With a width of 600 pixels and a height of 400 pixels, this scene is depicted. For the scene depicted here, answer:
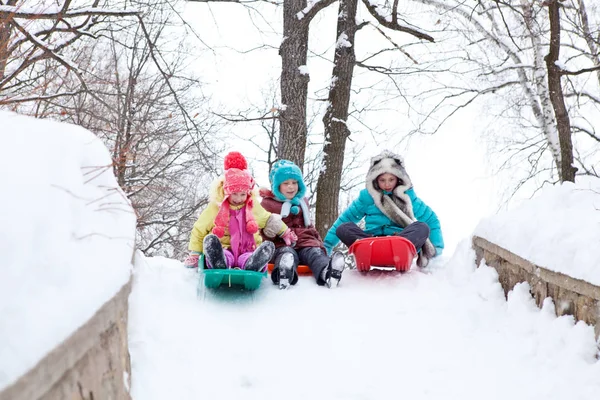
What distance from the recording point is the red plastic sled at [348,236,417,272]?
5.26 m

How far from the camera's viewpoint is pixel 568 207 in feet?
14.1

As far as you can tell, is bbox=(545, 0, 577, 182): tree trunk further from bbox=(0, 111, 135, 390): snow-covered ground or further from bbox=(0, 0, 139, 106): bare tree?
bbox=(0, 111, 135, 390): snow-covered ground

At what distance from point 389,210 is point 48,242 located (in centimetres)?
443

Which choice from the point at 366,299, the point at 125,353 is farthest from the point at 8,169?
the point at 366,299

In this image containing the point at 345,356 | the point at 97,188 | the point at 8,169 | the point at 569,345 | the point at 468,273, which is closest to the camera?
the point at 8,169

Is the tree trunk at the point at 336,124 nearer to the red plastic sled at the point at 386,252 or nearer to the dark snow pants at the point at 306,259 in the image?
the dark snow pants at the point at 306,259

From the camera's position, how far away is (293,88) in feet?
26.3

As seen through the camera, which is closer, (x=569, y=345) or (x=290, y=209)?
(x=569, y=345)

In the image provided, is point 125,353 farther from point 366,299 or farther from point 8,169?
point 366,299

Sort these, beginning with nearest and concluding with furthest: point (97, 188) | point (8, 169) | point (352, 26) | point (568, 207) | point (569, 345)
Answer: point (8, 169) → point (97, 188) → point (569, 345) → point (568, 207) → point (352, 26)

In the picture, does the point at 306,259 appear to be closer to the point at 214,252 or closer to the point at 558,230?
the point at 214,252

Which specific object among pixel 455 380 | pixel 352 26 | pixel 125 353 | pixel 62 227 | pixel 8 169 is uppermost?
pixel 352 26

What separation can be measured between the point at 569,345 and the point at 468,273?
1.86m

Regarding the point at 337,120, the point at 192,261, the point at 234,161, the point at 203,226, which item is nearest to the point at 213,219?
the point at 203,226
